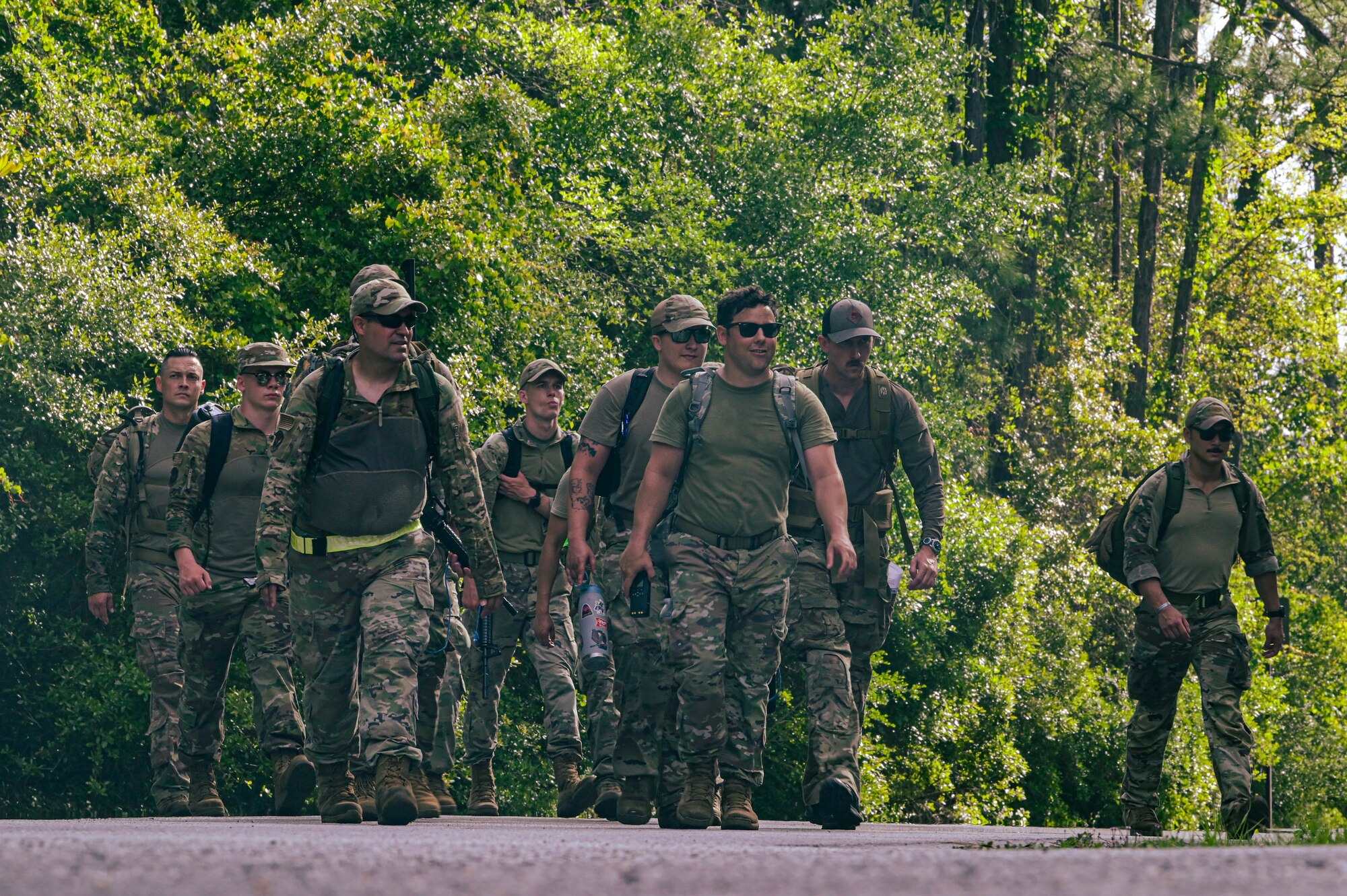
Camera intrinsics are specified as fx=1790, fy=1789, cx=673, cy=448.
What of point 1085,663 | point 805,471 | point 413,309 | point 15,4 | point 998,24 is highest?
point 998,24

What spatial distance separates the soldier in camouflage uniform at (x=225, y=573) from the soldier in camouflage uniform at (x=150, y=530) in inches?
14.2

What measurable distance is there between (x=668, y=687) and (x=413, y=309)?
2.30 metres

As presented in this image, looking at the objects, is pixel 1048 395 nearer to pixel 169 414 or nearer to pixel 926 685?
pixel 926 685

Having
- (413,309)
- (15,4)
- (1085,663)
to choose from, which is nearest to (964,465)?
(1085,663)

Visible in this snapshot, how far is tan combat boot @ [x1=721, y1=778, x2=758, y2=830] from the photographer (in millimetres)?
7594

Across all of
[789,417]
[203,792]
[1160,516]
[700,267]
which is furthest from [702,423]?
[700,267]

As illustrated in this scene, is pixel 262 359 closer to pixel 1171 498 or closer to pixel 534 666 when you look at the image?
pixel 534 666

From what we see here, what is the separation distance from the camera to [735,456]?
786 centimetres

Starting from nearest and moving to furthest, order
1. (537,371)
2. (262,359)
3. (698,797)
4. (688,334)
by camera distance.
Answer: (698,797), (688,334), (262,359), (537,371)

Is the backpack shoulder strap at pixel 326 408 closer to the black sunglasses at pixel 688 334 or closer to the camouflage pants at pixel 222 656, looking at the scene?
the black sunglasses at pixel 688 334

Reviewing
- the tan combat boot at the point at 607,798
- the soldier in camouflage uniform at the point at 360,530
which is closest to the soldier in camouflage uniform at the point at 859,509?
the tan combat boot at the point at 607,798

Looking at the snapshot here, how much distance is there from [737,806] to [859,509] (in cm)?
200

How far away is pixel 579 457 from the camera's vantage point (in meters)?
8.75

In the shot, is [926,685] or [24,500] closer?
[24,500]
